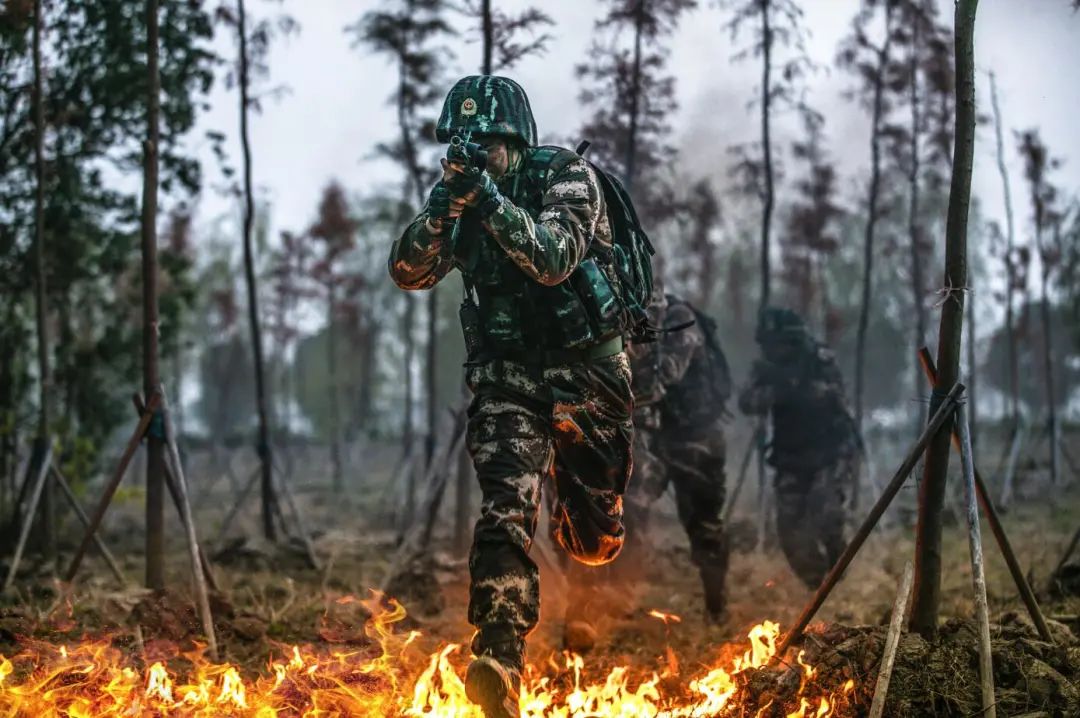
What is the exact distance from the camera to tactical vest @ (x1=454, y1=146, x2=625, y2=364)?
4191 mm

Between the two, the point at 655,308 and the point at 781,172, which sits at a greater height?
the point at 781,172

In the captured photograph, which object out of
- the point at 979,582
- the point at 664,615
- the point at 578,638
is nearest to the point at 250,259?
the point at 578,638

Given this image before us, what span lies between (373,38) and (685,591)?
346 inches

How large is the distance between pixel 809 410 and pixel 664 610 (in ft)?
8.28

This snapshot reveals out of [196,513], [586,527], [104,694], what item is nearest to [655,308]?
[586,527]

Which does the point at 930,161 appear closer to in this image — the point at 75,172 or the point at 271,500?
the point at 271,500

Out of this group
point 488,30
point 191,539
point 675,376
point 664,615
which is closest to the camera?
point 664,615

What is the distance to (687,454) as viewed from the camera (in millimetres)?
7172

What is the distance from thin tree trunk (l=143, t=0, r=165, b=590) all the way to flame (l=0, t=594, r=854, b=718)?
5.63 ft

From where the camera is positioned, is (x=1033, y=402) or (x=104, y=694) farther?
(x=1033, y=402)

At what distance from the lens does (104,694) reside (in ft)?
13.0

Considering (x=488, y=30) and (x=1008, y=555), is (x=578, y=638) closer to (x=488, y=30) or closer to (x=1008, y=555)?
(x=1008, y=555)

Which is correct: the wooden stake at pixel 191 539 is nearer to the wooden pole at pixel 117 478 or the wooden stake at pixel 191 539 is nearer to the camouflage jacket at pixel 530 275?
the wooden pole at pixel 117 478

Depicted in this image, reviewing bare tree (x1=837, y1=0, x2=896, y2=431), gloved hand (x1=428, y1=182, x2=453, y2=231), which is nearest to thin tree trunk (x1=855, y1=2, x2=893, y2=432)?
bare tree (x1=837, y1=0, x2=896, y2=431)
